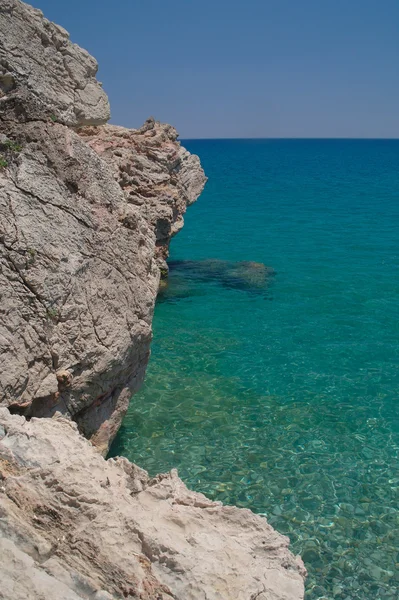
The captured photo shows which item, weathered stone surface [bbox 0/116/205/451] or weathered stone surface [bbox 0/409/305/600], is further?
weathered stone surface [bbox 0/116/205/451]

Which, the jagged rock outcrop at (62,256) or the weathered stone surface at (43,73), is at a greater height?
the weathered stone surface at (43,73)

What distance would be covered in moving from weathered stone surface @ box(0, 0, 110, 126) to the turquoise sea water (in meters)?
6.41

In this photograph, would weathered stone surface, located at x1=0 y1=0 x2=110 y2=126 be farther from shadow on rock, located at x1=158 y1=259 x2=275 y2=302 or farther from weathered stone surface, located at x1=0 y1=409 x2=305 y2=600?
shadow on rock, located at x1=158 y1=259 x2=275 y2=302

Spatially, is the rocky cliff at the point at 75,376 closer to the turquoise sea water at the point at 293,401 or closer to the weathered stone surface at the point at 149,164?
the turquoise sea water at the point at 293,401

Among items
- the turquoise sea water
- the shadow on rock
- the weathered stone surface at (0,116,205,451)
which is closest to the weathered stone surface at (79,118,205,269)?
the shadow on rock

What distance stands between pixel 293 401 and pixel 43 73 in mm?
8782

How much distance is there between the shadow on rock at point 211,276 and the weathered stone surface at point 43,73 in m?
11.0

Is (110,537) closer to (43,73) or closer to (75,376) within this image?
(75,376)

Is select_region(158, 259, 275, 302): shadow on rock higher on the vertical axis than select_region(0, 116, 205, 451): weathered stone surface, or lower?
higher

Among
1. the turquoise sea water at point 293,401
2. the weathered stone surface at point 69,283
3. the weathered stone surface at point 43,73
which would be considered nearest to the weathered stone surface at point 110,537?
the weathered stone surface at point 69,283

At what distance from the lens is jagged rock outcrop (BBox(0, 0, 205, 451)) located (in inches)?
302

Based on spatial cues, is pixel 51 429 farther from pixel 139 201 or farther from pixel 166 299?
pixel 166 299

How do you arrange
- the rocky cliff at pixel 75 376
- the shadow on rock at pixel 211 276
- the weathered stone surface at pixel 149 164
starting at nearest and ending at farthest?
the rocky cliff at pixel 75 376, the weathered stone surface at pixel 149 164, the shadow on rock at pixel 211 276

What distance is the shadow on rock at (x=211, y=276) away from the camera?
2211 cm
